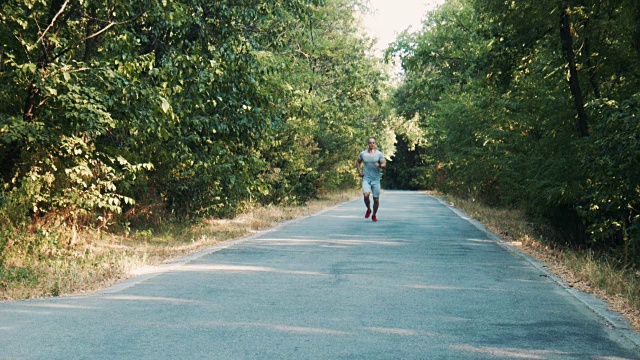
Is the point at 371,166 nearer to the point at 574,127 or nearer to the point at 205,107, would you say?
the point at 574,127

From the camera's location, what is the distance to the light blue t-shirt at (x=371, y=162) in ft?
60.3

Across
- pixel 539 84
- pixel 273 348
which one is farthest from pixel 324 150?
pixel 273 348

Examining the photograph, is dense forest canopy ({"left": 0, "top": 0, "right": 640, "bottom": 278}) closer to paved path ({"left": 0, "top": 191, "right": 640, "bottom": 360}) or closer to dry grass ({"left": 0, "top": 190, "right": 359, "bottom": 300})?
dry grass ({"left": 0, "top": 190, "right": 359, "bottom": 300})

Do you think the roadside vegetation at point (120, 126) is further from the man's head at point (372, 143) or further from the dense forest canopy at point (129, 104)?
the man's head at point (372, 143)

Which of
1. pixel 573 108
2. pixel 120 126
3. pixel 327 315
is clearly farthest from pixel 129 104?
pixel 573 108

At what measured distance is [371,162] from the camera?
729 inches

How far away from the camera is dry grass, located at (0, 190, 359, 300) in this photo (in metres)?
8.16

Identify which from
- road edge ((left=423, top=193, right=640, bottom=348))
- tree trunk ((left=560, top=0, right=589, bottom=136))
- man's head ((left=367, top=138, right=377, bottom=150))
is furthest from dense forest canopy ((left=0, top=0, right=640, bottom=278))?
Result: man's head ((left=367, top=138, right=377, bottom=150))

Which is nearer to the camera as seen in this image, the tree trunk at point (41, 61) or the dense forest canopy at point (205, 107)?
the dense forest canopy at point (205, 107)

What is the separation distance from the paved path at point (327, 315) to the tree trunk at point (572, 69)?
10.9 ft

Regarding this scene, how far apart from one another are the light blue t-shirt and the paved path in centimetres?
733

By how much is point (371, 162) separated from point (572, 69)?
22.7 feet

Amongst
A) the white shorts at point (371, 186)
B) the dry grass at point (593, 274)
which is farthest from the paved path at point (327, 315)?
the white shorts at point (371, 186)

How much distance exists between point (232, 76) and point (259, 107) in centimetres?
96
